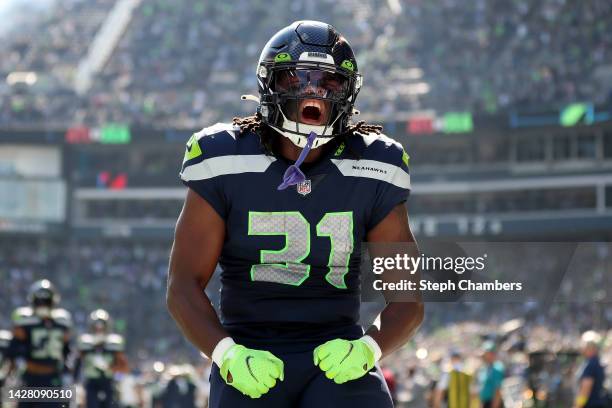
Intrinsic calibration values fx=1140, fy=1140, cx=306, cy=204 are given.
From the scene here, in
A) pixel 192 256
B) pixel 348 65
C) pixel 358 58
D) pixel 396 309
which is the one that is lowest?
pixel 396 309

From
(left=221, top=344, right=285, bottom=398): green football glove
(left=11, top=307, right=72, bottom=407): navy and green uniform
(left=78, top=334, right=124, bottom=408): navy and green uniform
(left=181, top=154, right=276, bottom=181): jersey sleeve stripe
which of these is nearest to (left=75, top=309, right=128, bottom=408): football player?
(left=78, top=334, right=124, bottom=408): navy and green uniform

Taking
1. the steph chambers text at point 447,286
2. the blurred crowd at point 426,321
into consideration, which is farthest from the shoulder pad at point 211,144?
the blurred crowd at point 426,321

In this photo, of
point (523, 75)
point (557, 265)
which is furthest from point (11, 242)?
point (557, 265)

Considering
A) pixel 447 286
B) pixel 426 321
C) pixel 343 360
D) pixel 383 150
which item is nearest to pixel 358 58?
pixel 426 321

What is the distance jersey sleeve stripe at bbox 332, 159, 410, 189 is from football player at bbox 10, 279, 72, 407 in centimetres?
715

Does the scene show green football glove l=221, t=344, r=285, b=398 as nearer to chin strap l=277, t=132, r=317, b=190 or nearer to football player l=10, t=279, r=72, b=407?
chin strap l=277, t=132, r=317, b=190

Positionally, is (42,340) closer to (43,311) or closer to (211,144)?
(43,311)

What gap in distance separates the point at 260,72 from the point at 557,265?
70.4 inches

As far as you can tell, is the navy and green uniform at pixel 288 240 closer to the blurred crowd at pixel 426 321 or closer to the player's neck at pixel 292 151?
the player's neck at pixel 292 151

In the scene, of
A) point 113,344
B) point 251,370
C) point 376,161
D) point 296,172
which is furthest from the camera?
point 113,344

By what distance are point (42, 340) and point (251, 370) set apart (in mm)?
7467

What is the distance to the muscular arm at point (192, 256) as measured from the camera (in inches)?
124

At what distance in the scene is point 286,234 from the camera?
3166mm

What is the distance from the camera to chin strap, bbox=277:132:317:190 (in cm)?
315
